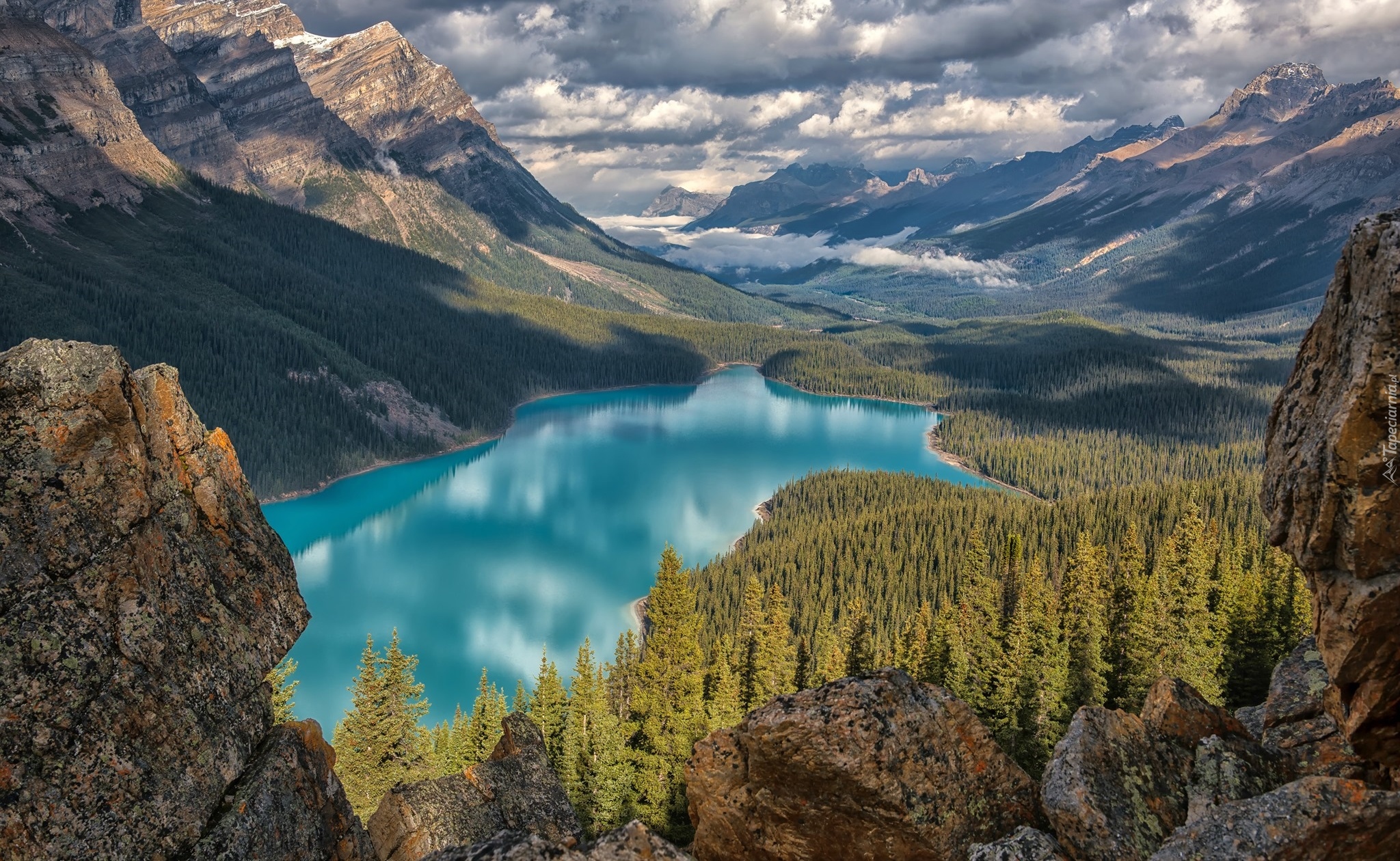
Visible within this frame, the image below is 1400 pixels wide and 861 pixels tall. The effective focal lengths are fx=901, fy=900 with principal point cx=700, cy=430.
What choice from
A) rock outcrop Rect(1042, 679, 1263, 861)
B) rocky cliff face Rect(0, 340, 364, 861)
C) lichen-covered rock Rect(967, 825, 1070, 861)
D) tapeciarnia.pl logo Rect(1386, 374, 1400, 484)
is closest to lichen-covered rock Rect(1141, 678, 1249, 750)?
rock outcrop Rect(1042, 679, 1263, 861)

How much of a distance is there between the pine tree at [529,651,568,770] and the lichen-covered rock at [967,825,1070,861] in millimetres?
27064

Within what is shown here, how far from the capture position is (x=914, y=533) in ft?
339

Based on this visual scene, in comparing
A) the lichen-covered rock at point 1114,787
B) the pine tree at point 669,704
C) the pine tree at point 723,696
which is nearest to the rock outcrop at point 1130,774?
the lichen-covered rock at point 1114,787

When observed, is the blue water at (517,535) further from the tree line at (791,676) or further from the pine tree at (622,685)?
the tree line at (791,676)

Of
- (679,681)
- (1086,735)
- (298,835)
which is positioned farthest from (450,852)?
(679,681)

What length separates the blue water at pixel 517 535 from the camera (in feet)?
266

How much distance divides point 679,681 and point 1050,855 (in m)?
26.7

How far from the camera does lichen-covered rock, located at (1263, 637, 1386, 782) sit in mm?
11492

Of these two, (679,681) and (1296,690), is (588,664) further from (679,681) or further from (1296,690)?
(1296,690)

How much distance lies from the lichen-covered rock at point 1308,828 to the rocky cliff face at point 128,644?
11.3 metres

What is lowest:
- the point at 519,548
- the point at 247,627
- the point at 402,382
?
the point at 519,548

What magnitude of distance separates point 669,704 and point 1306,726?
83.6 ft

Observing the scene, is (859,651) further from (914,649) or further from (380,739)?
(380,739)

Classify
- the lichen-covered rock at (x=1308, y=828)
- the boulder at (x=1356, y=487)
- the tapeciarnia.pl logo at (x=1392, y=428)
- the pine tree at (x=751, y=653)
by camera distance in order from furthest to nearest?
the pine tree at (x=751, y=653) → the lichen-covered rock at (x=1308, y=828) → the boulder at (x=1356, y=487) → the tapeciarnia.pl logo at (x=1392, y=428)
